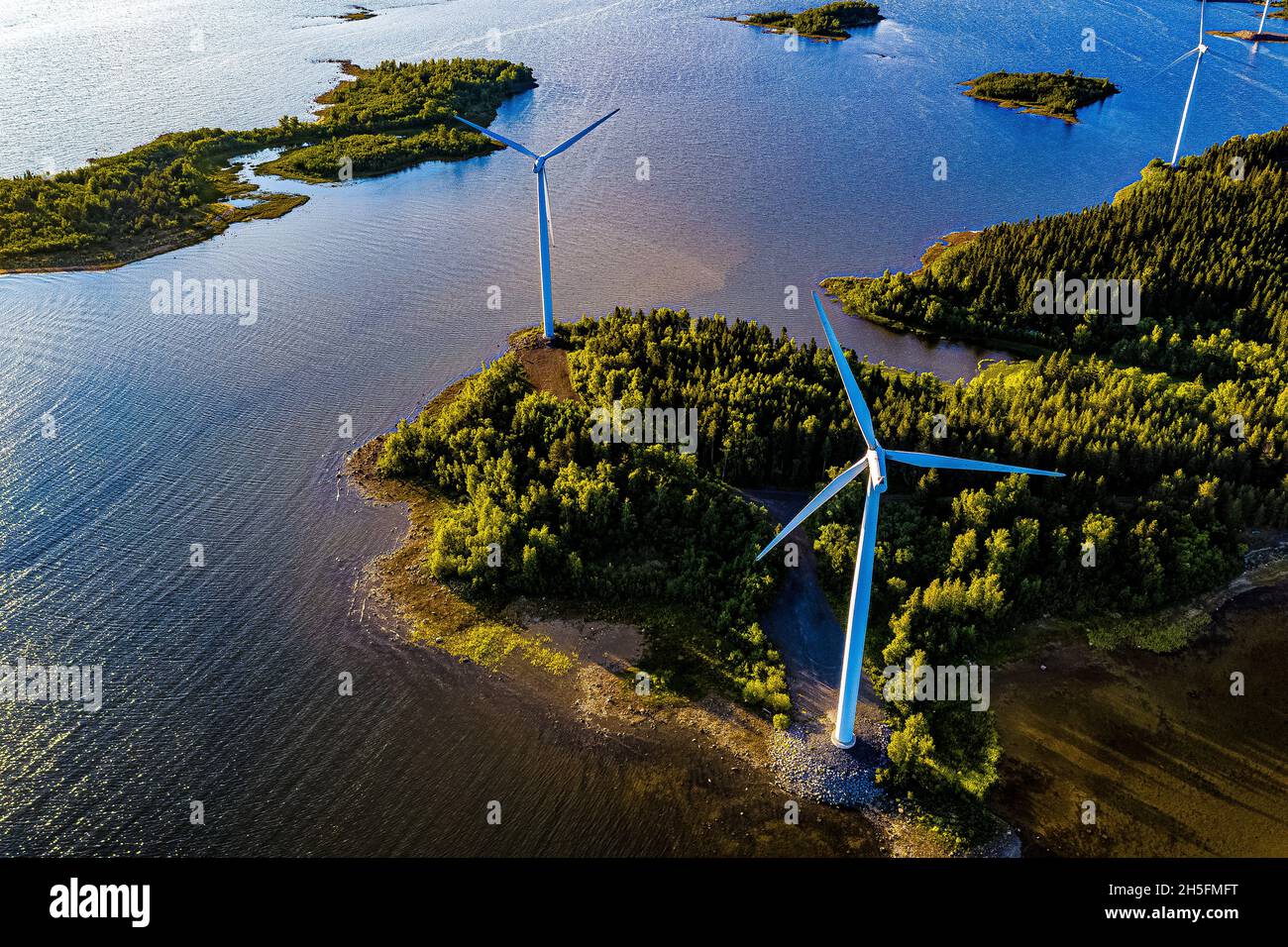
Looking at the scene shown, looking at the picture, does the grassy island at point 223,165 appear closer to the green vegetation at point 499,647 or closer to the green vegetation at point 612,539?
the green vegetation at point 612,539

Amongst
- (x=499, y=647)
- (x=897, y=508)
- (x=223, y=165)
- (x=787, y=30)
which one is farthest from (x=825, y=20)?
(x=499, y=647)

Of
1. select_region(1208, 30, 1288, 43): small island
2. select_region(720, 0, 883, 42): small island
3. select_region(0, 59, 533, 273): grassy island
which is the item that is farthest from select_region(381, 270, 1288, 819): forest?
select_region(1208, 30, 1288, 43): small island

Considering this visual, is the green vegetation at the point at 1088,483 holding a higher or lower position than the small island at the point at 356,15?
lower

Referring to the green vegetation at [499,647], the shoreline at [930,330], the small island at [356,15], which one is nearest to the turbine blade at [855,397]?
the green vegetation at [499,647]

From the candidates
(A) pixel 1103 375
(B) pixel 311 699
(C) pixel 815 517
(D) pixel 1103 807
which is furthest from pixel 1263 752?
(B) pixel 311 699

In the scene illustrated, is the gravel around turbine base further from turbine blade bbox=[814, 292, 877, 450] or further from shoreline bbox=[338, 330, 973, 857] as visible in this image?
turbine blade bbox=[814, 292, 877, 450]

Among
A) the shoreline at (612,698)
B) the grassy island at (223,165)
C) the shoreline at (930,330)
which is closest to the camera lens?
the shoreline at (612,698)
